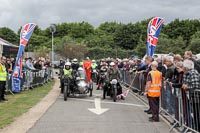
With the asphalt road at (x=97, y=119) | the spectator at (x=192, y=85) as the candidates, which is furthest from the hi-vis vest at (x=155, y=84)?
the spectator at (x=192, y=85)

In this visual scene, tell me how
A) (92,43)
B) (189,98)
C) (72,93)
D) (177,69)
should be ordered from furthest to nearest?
(92,43) → (72,93) → (177,69) → (189,98)

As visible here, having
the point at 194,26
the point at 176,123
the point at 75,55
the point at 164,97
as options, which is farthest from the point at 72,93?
the point at 194,26

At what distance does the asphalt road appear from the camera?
32.1ft

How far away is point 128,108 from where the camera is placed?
1408 centimetres

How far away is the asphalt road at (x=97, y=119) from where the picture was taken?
385 inches

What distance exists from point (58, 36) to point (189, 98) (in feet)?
334

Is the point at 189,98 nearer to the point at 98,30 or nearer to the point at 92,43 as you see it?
the point at 92,43

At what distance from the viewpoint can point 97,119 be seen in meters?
11.4

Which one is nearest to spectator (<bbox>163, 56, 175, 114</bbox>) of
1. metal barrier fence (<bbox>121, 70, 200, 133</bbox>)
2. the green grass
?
metal barrier fence (<bbox>121, 70, 200, 133</bbox>)

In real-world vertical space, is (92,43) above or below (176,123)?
above

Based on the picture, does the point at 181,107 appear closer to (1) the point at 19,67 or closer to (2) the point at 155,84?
(2) the point at 155,84

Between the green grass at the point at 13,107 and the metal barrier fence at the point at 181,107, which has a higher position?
the metal barrier fence at the point at 181,107

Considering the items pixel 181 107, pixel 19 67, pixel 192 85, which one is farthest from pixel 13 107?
pixel 192 85

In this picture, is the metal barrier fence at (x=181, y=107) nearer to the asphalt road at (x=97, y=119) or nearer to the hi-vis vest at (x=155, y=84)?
the hi-vis vest at (x=155, y=84)
